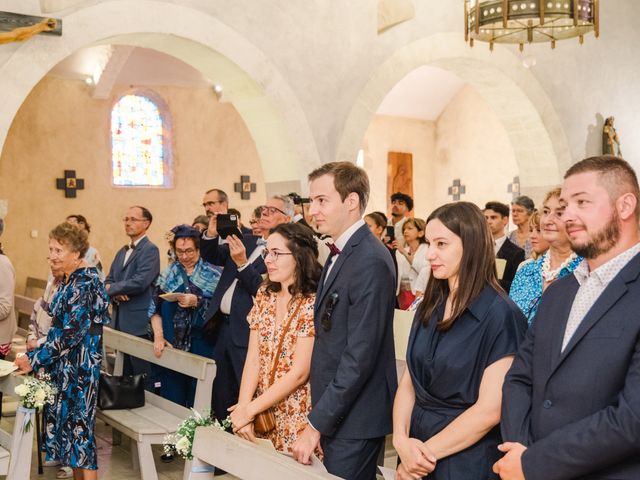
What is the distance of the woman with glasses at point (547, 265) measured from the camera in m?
3.00

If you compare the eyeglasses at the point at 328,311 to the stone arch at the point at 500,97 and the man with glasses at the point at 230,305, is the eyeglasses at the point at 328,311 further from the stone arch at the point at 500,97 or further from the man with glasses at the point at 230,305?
the stone arch at the point at 500,97

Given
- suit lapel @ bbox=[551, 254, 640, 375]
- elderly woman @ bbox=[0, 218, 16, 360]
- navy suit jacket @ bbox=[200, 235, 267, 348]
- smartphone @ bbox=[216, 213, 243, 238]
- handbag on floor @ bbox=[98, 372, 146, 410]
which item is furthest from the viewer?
elderly woman @ bbox=[0, 218, 16, 360]

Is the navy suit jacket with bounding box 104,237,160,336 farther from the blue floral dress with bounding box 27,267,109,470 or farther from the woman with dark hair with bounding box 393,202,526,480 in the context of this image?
the woman with dark hair with bounding box 393,202,526,480

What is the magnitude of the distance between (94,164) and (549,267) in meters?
10.1

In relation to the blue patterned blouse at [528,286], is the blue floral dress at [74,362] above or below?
below

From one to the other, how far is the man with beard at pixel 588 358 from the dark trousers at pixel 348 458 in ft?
2.58

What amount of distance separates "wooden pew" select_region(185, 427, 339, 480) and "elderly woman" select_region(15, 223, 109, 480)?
1757 millimetres

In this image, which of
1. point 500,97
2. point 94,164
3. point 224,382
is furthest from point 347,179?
point 94,164

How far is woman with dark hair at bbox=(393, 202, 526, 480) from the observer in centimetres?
235

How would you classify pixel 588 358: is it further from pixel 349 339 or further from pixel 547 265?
pixel 547 265

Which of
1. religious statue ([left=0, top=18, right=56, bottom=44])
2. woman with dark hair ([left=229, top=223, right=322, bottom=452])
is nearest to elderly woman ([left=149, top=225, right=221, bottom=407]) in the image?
A: woman with dark hair ([left=229, top=223, right=322, bottom=452])

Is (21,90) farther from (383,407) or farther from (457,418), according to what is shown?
(457,418)

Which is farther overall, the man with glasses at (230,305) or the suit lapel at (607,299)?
the man with glasses at (230,305)

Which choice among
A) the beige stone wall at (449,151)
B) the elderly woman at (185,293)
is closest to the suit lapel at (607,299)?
the elderly woman at (185,293)
